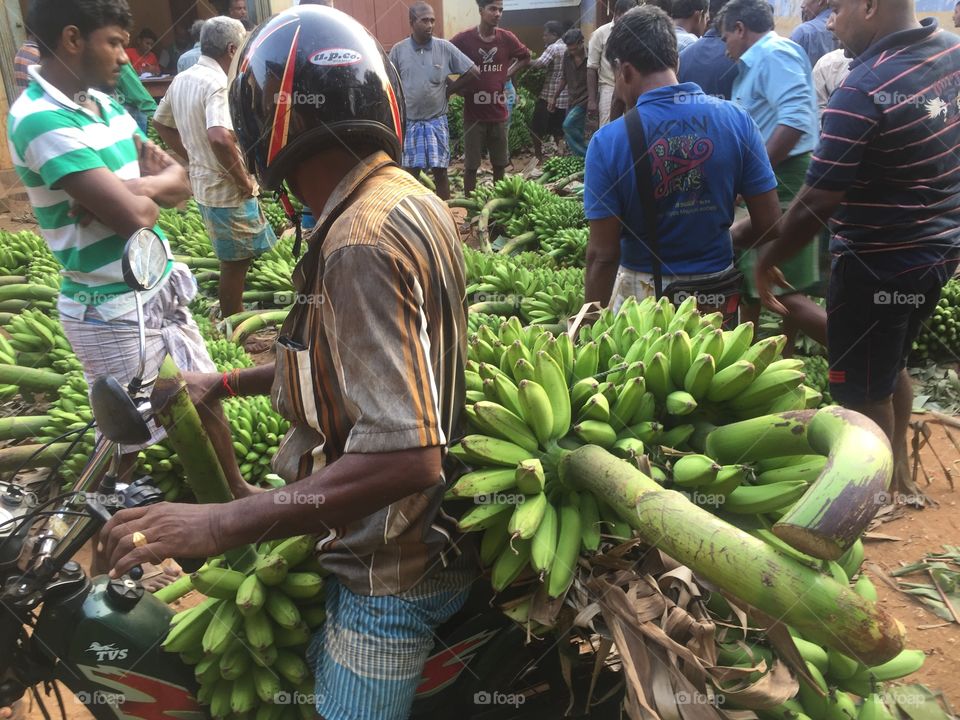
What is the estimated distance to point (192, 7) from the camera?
16641mm

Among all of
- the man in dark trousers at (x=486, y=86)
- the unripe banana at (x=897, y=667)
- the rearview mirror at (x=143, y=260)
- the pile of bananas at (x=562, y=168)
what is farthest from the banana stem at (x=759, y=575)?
the pile of bananas at (x=562, y=168)

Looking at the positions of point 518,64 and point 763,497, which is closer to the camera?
point 763,497

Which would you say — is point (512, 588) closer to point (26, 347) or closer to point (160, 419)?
point (160, 419)

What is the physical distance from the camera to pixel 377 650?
1672mm

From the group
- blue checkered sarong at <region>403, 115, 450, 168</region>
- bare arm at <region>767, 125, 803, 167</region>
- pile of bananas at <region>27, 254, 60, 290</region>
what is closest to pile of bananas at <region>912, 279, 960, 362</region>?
bare arm at <region>767, 125, 803, 167</region>

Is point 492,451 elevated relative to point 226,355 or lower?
elevated

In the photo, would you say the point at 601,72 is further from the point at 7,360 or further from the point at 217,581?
the point at 217,581

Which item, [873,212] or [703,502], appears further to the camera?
[873,212]

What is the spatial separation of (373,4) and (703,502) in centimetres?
1609

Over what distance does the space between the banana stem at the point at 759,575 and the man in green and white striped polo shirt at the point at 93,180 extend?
2051mm

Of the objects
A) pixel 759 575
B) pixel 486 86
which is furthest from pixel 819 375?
pixel 486 86

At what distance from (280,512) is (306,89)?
0.86 metres

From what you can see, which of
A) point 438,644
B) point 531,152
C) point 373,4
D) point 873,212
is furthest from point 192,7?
point 438,644

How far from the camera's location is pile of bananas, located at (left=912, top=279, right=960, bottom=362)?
5.32m
